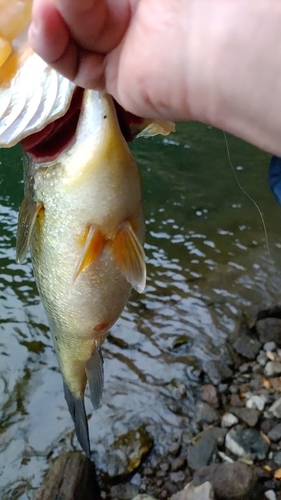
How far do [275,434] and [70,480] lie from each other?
39.3 inches

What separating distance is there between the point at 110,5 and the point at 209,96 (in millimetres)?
169

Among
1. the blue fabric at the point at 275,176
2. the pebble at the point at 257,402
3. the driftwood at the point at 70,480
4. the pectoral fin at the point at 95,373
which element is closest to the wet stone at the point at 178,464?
the driftwood at the point at 70,480

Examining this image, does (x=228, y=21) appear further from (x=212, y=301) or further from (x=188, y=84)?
(x=212, y=301)

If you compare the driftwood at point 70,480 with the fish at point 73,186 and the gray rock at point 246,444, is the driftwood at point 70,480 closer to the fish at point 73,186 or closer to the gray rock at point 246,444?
the gray rock at point 246,444

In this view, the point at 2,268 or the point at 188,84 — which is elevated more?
the point at 188,84

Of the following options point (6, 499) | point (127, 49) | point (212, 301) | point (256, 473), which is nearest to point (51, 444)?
point (6, 499)

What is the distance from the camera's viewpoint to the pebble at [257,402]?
2.76 m

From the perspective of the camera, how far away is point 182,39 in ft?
1.87

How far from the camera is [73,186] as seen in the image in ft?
3.12

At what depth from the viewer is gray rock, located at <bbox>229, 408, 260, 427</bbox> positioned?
2672 mm

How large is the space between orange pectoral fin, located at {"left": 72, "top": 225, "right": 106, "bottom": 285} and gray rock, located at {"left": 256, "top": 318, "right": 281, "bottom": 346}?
7.73ft

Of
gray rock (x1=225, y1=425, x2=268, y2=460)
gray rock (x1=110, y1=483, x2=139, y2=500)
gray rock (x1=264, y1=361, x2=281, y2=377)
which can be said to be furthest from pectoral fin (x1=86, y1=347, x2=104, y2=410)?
gray rock (x1=264, y1=361, x2=281, y2=377)

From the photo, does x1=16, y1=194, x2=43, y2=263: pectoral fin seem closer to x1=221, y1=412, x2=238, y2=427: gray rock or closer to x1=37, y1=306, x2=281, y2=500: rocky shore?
x1=37, y1=306, x2=281, y2=500: rocky shore

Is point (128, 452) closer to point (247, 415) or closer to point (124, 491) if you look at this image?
point (124, 491)
